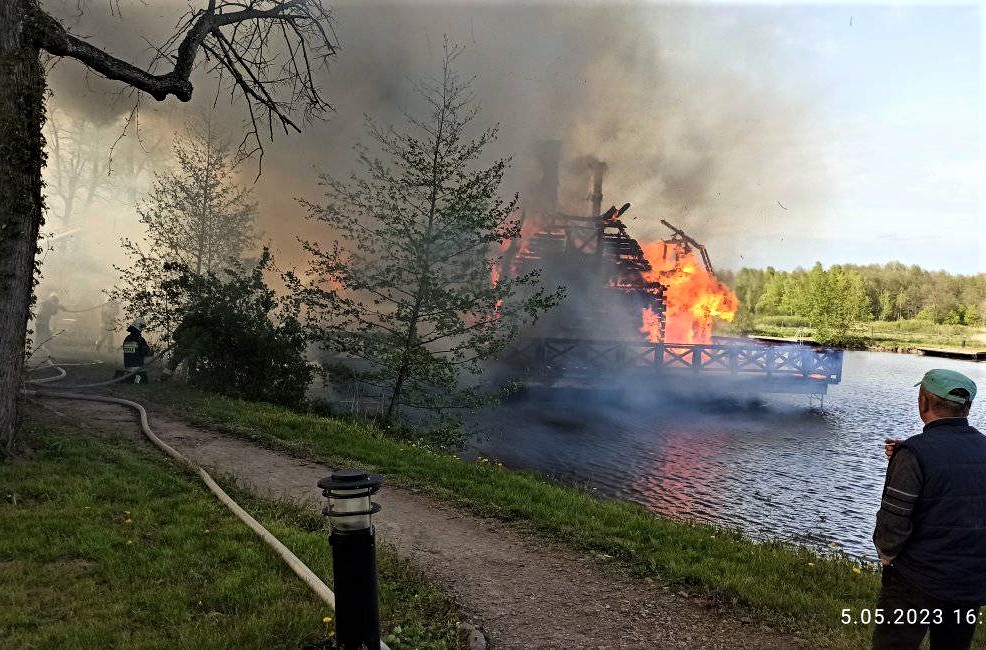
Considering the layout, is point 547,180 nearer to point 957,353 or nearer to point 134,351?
point 134,351

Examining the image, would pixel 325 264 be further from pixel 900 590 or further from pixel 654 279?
pixel 654 279

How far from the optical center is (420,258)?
11211mm

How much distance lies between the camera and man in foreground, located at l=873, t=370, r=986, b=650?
2.49 metres

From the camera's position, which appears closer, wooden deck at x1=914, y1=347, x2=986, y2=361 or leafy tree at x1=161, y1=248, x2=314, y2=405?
leafy tree at x1=161, y1=248, x2=314, y2=405

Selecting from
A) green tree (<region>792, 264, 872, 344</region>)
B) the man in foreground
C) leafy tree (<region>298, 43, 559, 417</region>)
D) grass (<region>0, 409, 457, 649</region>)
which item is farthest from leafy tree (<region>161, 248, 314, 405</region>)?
green tree (<region>792, 264, 872, 344</region>)

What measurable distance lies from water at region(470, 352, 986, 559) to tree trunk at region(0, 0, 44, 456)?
8733 millimetres

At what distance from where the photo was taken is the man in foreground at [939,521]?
2486mm

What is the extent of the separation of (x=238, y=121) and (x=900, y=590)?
25.1 metres

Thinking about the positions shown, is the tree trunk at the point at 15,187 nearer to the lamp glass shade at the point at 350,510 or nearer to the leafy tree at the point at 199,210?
the lamp glass shade at the point at 350,510

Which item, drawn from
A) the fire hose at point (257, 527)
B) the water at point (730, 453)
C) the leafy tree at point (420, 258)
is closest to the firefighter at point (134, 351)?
the fire hose at point (257, 527)

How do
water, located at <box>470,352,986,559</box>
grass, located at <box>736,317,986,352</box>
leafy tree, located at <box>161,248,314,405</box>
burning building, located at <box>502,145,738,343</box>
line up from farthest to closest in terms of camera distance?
grass, located at <box>736,317,986,352</box> → burning building, located at <box>502,145,738,343</box> → leafy tree, located at <box>161,248,314,405</box> → water, located at <box>470,352,986,559</box>

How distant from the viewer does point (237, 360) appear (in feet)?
45.2

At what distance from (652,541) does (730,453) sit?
10.5 meters

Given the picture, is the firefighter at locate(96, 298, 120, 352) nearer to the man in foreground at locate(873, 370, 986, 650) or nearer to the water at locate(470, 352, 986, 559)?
the water at locate(470, 352, 986, 559)
